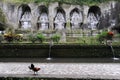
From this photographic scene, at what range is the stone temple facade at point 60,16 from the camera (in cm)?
3784

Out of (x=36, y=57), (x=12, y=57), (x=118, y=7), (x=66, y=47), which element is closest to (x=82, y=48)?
(x=66, y=47)

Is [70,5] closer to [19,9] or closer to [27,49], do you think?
[19,9]

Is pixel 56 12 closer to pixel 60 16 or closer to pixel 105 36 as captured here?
pixel 60 16

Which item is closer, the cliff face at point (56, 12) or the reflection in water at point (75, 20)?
the cliff face at point (56, 12)

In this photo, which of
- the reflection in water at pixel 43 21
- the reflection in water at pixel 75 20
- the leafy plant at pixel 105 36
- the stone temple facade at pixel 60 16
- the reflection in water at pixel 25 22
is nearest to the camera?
the leafy plant at pixel 105 36

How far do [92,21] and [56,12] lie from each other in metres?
5.34

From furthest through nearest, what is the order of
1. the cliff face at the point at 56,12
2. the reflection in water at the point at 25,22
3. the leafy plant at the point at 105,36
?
→ the reflection in water at the point at 25,22, the cliff face at the point at 56,12, the leafy plant at the point at 105,36

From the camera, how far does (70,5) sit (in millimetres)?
38656

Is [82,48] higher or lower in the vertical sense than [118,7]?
lower

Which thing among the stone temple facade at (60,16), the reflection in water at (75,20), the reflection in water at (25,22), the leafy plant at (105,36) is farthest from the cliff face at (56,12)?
the leafy plant at (105,36)

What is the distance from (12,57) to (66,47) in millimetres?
3190

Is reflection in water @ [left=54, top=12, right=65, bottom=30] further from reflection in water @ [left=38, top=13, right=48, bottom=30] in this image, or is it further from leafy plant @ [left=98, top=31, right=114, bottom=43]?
leafy plant @ [left=98, top=31, right=114, bottom=43]

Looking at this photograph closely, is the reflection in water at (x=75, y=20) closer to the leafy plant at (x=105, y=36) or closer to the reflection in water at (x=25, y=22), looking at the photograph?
the reflection in water at (x=25, y=22)

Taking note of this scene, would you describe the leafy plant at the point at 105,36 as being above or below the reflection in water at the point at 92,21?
below
